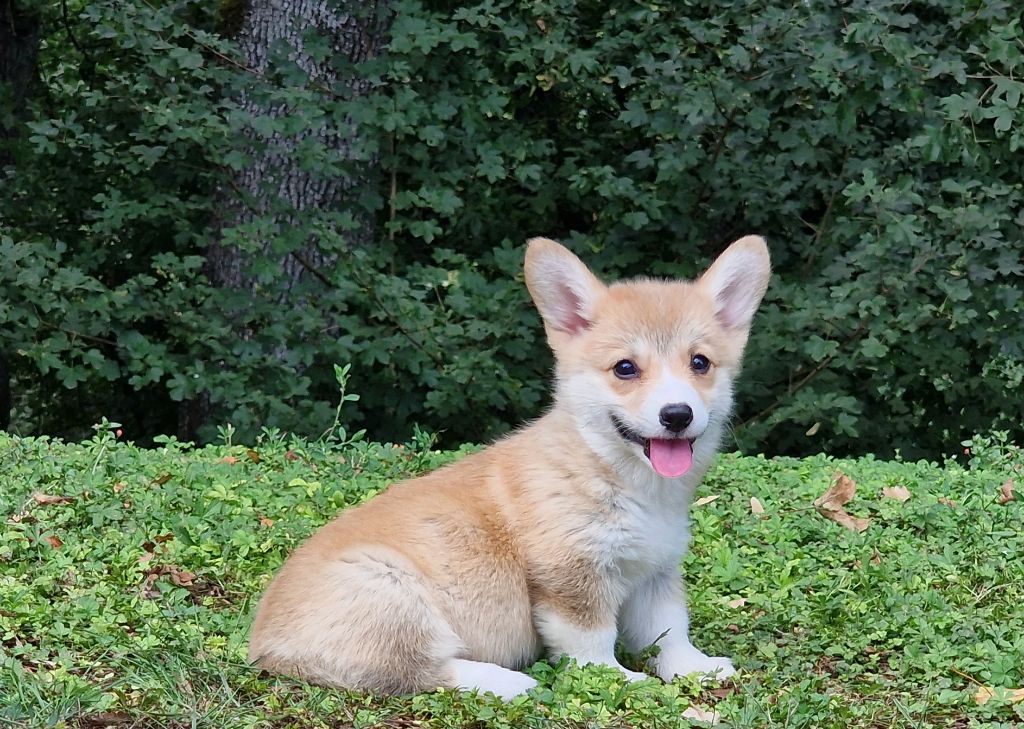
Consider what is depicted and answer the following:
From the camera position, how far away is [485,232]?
11266 mm

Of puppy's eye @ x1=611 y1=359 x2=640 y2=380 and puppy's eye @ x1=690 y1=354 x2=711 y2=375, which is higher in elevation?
puppy's eye @ x1=690 y1=354 x2=711 y2=375

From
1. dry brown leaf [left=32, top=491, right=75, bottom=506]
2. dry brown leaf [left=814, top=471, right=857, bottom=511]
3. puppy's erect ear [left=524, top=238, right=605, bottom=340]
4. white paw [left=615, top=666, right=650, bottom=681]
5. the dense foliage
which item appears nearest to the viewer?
white paw [left=615, top=666, right=650, bottom=681]

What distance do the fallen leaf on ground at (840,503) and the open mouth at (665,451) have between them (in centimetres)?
209

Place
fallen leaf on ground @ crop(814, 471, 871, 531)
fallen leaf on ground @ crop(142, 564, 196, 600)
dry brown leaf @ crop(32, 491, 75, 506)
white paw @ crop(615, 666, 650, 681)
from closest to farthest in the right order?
white paw @ crop(615, 666, 650, 681)
fallen leaf on ground @ crop(142, 564, 196, 600)
dry brown leaf @ crop(32, 491, 75, 506)
fallen leaf on ground @ crop(814, 471, 871, 531)

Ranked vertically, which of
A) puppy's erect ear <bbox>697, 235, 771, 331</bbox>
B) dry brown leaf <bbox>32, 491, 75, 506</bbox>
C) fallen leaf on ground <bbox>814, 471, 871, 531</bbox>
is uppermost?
puppy's erect ear <bbox>697, 235, 771, 331</bbox>

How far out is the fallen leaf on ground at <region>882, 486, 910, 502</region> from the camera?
6.89 meters

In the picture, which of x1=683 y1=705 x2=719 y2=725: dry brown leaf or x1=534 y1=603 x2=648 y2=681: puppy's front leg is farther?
x1=534 y1=603 x2=648 y2=681: puppy's front leg

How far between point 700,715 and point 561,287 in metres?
1.73

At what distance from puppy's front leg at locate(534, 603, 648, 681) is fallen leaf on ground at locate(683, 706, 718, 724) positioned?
286 mm

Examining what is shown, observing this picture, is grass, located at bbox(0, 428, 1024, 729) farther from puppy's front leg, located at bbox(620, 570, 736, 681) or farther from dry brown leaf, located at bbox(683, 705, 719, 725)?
puppy's front leg, located at bbox(620, 570, 736, 681)

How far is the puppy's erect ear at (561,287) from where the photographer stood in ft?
16.4

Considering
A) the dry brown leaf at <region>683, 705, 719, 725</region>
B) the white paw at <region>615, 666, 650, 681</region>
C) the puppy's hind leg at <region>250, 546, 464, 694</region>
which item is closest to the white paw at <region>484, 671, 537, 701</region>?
the puppy's hind leg at <region>250, 546, 464, 694</region>

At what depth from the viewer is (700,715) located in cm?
435

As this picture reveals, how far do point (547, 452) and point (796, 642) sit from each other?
4.38ft
